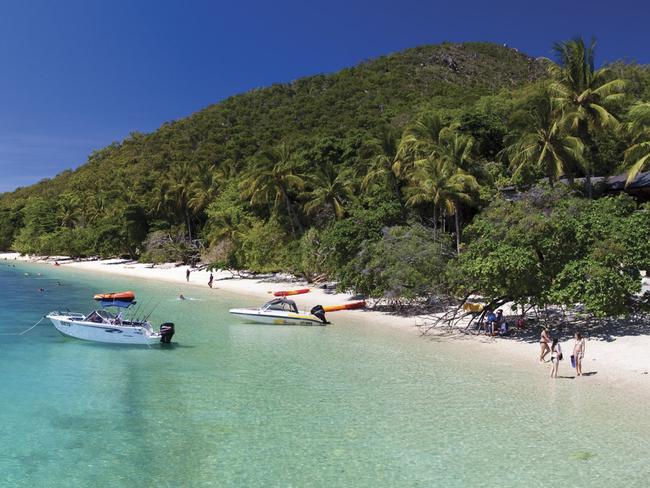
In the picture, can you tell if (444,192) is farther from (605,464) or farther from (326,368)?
(605,464)

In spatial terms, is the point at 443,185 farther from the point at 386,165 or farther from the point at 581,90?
the point at 581,90

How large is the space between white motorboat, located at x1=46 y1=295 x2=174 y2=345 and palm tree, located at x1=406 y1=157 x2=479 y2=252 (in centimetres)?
1786

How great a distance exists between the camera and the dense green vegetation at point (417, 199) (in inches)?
782

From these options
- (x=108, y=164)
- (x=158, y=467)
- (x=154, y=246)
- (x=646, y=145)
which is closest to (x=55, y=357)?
(x=158, y=467)

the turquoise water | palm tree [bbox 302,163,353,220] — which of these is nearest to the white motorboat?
the turquoise water

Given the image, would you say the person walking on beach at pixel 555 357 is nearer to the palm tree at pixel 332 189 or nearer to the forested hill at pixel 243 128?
the palm tree at pixel 332 189

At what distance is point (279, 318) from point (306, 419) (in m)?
13.2

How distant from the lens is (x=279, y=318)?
25.5 metres

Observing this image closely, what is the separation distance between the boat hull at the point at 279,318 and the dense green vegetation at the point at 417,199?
14.1 feet

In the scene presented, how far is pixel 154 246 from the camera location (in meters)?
61.9

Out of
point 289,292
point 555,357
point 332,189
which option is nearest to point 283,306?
point 289,292

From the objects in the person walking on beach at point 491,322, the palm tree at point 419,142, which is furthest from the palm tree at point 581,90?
the person walking on beach at point 491,322

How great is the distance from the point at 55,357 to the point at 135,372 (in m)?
4.31

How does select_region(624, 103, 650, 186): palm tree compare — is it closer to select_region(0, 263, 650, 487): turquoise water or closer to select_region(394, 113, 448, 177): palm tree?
select_region(394, 113, 448, 177): palm tree
